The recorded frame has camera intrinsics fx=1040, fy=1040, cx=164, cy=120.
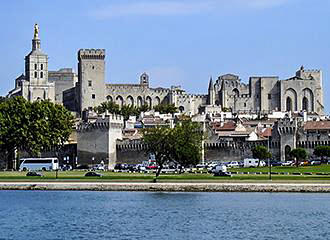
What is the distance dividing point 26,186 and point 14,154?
3708 centimetres

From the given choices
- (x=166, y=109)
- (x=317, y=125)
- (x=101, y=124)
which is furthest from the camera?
(x=166, y=109)

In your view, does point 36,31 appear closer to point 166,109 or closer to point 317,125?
point 166,109

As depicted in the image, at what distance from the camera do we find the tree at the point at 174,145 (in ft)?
275

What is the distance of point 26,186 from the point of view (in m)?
70.9

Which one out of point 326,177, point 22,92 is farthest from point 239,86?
point 326,177

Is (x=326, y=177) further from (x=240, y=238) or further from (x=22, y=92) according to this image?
(x=22, y=92)

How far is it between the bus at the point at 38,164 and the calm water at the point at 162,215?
2725 cm

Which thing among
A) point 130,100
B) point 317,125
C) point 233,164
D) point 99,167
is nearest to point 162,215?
point 233,164

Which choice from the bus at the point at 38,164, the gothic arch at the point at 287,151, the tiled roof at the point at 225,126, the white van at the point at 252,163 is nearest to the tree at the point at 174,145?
the white van at the point at 252,163

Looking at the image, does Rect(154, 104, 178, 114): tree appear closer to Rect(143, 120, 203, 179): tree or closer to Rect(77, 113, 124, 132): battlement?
Rect(77, 113, 124, 132): battlement

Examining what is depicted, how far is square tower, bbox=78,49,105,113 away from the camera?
15562 cm

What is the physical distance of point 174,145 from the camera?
84.4 meters

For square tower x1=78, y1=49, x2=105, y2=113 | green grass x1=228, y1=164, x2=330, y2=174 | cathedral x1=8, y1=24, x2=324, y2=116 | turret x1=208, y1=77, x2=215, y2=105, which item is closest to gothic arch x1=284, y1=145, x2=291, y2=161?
green grass x1=228, y1=164, x2=330, y2=174

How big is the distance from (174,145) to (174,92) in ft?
278
